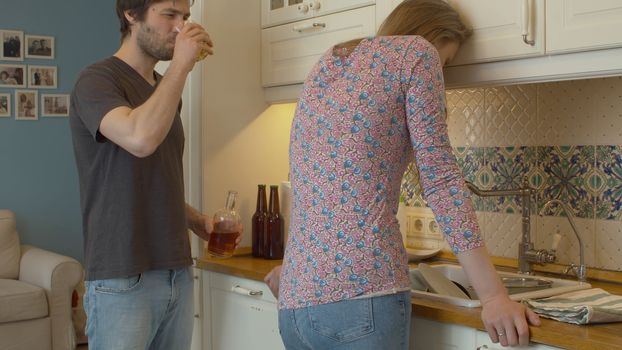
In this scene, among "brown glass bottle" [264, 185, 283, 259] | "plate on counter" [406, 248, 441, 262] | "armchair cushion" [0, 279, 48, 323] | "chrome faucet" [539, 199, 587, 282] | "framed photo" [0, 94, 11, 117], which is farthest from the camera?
"framed photo" [0, 94, 11, 117]

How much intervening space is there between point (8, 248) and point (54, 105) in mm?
1059

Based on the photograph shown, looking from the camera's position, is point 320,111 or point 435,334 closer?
point 320,111

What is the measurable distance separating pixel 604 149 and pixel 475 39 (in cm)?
47

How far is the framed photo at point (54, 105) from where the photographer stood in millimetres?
4777

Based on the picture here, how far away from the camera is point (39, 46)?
477cm

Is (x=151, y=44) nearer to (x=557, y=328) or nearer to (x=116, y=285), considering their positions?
(x=116, y=285)

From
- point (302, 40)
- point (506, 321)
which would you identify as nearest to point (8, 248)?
point (302, 40)

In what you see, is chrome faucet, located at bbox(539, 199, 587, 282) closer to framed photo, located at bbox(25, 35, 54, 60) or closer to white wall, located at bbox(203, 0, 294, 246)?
white wall, located at bbox(203, 0, 294, 246)

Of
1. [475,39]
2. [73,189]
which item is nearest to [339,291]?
[475,39]

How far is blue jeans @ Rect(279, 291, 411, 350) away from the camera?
1302mm

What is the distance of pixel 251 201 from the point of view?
2514mm

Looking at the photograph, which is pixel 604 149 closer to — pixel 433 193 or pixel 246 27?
pixel 433 193

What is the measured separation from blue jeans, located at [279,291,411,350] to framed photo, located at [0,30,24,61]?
13.0ft

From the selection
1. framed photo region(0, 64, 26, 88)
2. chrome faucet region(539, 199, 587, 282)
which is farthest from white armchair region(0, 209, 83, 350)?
chrome faucet region(539, 199, 587, 282)
